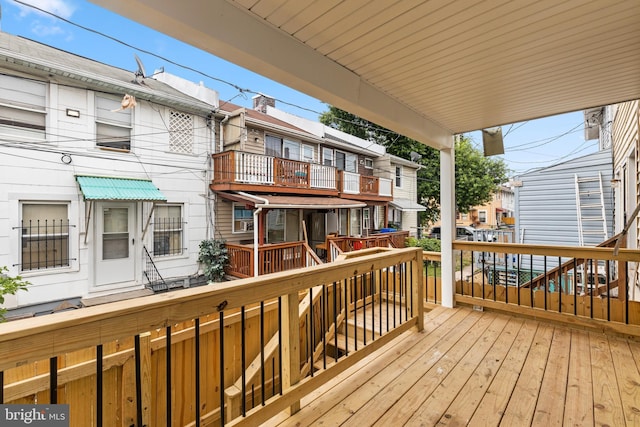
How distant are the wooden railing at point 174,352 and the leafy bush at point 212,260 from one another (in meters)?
4.85

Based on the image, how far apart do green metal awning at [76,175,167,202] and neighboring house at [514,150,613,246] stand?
876cm

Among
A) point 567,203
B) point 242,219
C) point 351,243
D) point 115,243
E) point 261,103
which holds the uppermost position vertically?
point 261,103

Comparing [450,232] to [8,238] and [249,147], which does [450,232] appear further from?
[8,238]

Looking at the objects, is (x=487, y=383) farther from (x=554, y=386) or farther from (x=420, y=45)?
(x=420, y=45)

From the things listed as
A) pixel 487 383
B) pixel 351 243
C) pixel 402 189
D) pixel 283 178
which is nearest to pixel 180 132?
pixel 283 178

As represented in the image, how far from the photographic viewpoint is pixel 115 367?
158 centimetres

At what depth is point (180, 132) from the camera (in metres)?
7.05

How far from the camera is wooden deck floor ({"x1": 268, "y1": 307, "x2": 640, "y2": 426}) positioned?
5.37 feet

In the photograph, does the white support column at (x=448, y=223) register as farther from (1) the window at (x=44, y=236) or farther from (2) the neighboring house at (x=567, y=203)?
(1) the window at (x=44, y=236)

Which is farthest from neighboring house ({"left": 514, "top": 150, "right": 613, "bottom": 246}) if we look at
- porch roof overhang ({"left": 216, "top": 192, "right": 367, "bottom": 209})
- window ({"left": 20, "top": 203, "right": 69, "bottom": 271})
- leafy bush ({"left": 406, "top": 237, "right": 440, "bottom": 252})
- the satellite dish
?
window ({"left": 20, "top": 203, "right": 69, "bottom": 271})

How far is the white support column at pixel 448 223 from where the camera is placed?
3.59m

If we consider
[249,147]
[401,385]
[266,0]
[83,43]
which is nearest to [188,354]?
[401,385]

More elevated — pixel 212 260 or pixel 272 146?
pixel 272 146

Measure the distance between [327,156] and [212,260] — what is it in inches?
225
